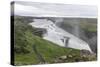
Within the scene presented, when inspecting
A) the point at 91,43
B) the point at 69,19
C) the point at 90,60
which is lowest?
the point at 90,60
